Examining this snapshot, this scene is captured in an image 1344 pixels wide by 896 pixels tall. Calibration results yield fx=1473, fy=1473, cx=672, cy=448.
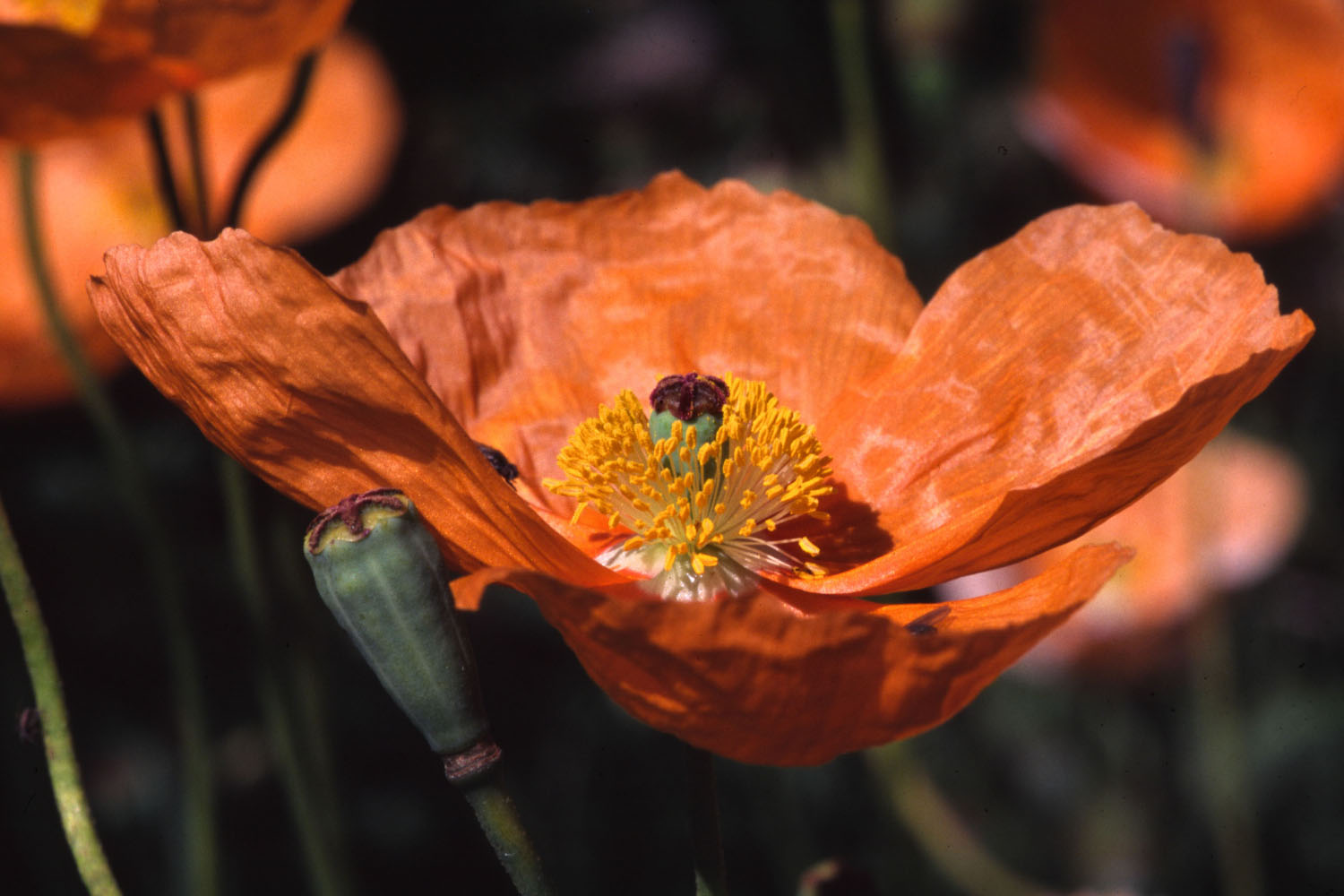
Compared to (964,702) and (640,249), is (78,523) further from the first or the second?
(964,702)

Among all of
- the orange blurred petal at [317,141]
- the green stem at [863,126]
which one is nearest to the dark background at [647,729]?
the green stem at [863,126]

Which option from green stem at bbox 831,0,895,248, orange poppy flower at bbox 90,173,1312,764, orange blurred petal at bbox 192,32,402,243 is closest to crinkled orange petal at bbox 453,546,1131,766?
orange poppy flower at bbox 90,173,1312,764

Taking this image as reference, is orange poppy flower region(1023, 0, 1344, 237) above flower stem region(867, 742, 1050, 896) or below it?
above

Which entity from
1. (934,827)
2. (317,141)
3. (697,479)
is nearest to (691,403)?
(697,479)

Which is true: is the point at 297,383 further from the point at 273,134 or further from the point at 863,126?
the point at 863,126

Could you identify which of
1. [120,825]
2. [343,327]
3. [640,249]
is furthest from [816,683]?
[120,825]

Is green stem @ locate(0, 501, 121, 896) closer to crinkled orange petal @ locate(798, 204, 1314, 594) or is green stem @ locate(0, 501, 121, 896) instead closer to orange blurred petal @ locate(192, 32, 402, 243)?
crinkled orange petal @ locate(798, 204, 1314, 594)
